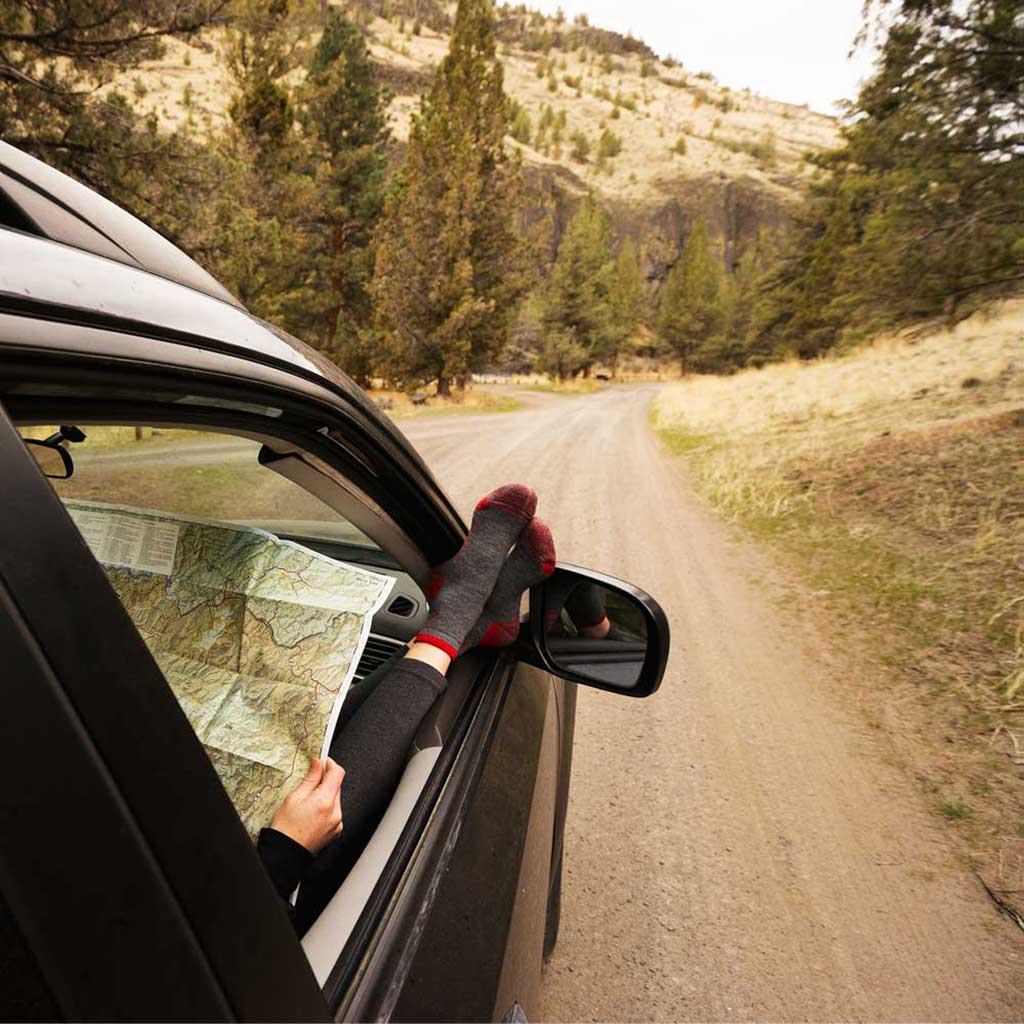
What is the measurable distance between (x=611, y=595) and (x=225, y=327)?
1.16 meters

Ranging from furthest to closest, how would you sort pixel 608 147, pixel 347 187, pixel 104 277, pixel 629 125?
pixel 629 125, pixel 608 147, pixel 347 187, pixel 104 277

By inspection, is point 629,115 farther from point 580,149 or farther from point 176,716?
point 176,716

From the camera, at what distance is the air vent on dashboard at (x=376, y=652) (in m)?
1.55

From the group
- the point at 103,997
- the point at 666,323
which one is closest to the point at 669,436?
the point at 103,997

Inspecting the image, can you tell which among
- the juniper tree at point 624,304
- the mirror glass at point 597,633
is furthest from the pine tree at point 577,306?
the mirror glass at point 597,633

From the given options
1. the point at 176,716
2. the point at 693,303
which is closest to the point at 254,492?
the point at 176,716

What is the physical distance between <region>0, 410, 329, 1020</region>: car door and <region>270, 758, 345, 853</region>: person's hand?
0.83ft

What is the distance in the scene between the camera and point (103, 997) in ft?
1.37

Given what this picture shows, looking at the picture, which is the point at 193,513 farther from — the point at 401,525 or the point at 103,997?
the point at 103,997

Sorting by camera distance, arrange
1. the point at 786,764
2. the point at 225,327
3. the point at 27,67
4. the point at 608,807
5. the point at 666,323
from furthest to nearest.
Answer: the point at 666,323 < the point at 27,67 < the point at 786,764 < the point at 608,807 < the point at 225,327

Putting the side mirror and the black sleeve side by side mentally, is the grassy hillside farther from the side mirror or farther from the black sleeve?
the black sleeve

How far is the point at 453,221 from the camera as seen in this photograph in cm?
1917

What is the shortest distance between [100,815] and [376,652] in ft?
3.79

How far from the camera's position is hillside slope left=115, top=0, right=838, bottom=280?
7188 cm
